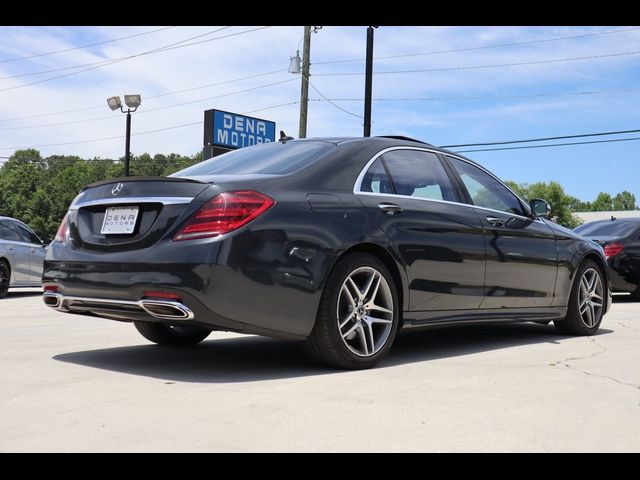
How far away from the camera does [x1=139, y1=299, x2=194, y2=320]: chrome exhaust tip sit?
4.09m

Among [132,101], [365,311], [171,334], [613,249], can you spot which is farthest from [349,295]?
[132,101]

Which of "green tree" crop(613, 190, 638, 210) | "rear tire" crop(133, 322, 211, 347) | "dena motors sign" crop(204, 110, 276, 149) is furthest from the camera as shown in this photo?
"green tree" crop(613, 190, 638, 210)

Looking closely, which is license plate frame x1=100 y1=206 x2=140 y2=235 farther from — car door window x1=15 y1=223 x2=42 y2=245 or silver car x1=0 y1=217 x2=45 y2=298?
car door window x1=15 y1=223 x2=42 y2=245

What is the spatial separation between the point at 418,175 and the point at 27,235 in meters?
10.3

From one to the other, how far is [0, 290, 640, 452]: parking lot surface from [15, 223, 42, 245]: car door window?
27.0ft

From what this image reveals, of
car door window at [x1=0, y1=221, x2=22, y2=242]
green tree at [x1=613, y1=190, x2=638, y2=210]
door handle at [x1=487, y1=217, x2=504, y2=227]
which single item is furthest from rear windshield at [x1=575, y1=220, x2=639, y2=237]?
green tree at [x1=613, y1=190, x2=638, y2=210]

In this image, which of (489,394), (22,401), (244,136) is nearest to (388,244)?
(489,394)

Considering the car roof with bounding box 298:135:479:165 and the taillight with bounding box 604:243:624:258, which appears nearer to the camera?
the car roof with bounding box 298:135:479:165

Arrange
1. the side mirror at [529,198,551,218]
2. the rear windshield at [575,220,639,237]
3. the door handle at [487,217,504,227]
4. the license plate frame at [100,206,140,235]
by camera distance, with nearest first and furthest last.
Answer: the license plate frame at [100,206,140,235], the door handle at [487,217,504,227], the side mirror at [529,198,551,218], the rear windshield at [575,220,639,237]

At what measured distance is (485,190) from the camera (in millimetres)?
6035

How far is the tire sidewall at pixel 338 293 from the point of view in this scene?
447 centimetres

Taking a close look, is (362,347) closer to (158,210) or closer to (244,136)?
(158,210)
